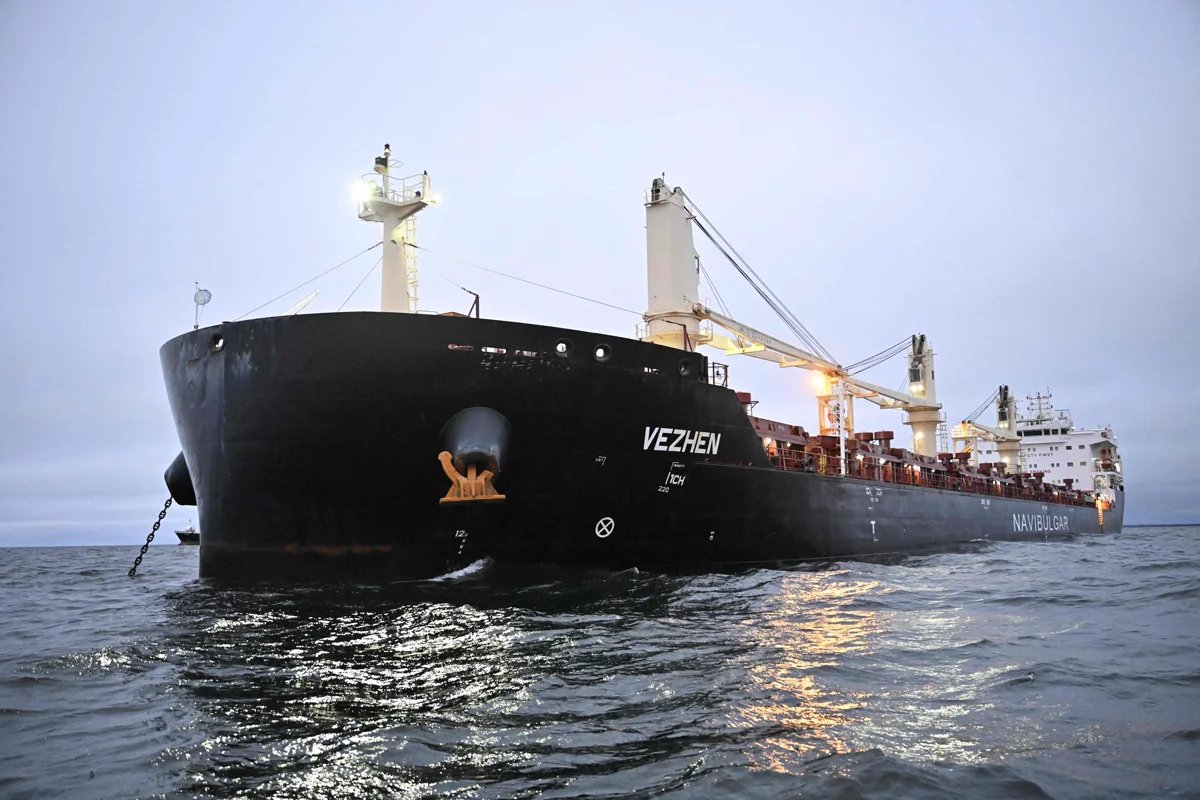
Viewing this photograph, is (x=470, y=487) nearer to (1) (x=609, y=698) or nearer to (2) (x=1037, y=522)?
(1) (x=609, y=698)

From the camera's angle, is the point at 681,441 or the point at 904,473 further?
the point at 904,473

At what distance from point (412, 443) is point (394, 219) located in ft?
29.5

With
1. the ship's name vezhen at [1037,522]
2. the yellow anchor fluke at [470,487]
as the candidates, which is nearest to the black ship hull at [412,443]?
the yellow anchor fluke at [470,487]

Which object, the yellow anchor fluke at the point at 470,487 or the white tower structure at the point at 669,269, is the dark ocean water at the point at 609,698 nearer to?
the yellow anchor fluke at the point at 470,487

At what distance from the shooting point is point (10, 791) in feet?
12.9

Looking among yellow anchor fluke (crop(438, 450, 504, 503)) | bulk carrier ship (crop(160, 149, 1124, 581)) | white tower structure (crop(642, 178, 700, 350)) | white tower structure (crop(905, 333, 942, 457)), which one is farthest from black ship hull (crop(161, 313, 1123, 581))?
white tower structure (crop(905, 333, 942, 457))

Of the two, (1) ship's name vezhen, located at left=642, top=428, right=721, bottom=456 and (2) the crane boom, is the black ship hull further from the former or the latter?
(2) the crane boom

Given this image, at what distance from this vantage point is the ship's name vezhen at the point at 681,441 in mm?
13555

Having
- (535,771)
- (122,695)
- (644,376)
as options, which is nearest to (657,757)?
(535,771)

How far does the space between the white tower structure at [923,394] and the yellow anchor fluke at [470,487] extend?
2681cm

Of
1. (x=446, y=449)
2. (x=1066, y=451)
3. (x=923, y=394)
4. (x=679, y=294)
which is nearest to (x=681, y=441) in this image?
(x=446, y=449)

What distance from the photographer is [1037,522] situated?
1400 inches

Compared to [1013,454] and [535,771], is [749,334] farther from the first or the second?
[1013,454]

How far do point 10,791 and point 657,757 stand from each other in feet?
11.1
